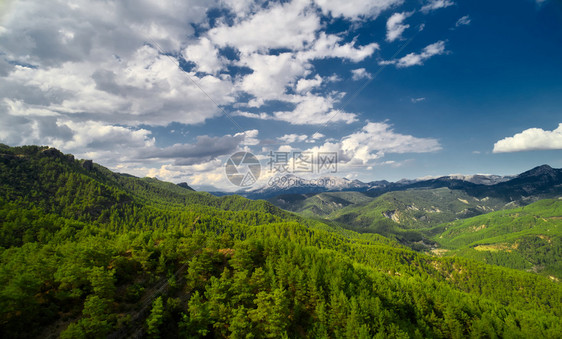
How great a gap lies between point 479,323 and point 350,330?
152ft

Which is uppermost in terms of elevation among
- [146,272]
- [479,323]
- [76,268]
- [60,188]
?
[60,188]

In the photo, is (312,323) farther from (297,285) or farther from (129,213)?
(129,213)

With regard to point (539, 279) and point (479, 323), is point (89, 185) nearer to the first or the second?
point (479, 323)

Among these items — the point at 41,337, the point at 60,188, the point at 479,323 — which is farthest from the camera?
the point at 60,188

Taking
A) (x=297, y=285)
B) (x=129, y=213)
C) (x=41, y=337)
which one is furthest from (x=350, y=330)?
(x=129, y=213)

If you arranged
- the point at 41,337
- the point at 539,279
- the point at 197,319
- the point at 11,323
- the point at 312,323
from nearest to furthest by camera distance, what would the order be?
1. the point at 11,323
2. the point at 41,337
3. the point at 197,319
4. the point at 312,323
5. the point at 539,279

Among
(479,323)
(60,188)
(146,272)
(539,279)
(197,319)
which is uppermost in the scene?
(60,188)

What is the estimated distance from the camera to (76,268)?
39.6 meters

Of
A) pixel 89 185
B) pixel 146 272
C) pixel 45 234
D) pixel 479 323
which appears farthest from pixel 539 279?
pixel 89 185

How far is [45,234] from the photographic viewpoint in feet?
265

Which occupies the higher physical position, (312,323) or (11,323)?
(11,323)

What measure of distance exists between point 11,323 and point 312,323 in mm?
49696

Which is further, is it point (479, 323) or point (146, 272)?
point (479, 323)

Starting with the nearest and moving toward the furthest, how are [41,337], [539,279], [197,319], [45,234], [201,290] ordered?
[41,337], [197,319], [201,290], [45,234], [539,279]
